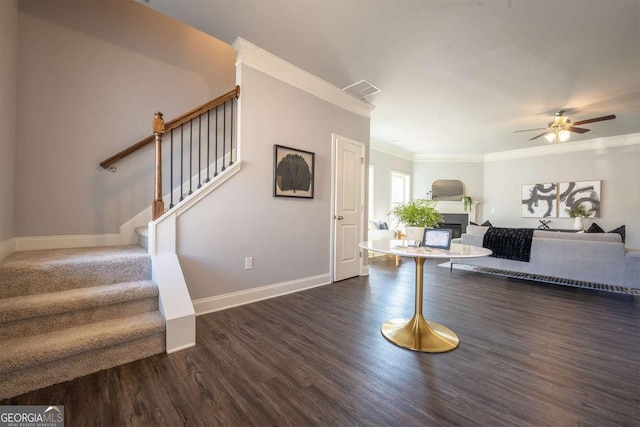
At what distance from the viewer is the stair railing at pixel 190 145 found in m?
2.29

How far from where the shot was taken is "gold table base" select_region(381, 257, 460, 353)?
6.49 ft

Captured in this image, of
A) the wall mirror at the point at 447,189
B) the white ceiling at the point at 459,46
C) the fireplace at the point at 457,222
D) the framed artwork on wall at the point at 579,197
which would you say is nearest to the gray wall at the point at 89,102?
the white ceiling at the point at 459,46

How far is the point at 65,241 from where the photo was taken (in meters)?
2.55

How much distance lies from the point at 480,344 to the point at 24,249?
406 centimetres

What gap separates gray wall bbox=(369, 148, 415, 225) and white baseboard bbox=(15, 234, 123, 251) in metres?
5.19

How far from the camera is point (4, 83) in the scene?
200 centimetres

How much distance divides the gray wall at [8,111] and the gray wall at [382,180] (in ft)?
18.9

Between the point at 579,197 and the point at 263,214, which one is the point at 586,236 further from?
the point at 263,214

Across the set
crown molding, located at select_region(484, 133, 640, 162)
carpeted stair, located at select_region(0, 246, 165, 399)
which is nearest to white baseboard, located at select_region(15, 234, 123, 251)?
carpeted stair, located at select_region(0, 246, 165, 399)

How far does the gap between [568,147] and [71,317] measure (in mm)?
9364

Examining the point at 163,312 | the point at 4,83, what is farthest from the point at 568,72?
the point at 4,83

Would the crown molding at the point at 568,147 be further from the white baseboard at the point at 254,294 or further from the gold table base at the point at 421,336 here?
the gold table base at the point at 421,336

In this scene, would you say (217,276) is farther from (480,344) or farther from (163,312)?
(480,344)

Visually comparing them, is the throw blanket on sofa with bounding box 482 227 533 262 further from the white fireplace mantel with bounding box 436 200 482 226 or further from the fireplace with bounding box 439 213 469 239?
the white fireplace mantel with bounding box 436 200 482 226
